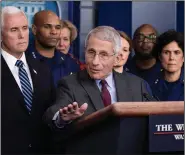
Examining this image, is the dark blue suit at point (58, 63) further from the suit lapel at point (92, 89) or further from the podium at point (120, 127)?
the podium at point (120, 127)

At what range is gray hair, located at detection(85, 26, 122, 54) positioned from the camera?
3.14m

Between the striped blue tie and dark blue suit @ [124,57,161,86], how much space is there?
590mm

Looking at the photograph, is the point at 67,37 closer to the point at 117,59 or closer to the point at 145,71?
the point at 117,59

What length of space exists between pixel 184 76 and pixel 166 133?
0.58 metres

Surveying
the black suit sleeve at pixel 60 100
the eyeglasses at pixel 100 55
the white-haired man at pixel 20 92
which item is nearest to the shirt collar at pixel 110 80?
the eyeglasses at pixel 100 55

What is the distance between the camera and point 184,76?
3.38 m

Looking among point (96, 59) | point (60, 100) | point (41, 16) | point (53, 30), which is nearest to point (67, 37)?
point (53, 30)

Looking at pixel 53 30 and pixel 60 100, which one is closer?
pixel 60 100

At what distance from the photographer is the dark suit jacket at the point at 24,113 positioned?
122 inches

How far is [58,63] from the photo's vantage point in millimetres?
3262

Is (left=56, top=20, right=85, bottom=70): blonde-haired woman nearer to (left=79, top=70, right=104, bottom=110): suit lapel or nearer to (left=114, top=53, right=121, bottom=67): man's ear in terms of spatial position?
(left=79, top=70, right=104, bottom=110): suit lapel

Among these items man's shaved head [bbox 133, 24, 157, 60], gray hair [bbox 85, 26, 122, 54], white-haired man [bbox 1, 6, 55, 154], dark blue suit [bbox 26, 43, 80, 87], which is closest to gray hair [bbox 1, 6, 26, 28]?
white-haired man [bbox 1, 6, 55, 154]

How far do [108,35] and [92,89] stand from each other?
32 centimetres

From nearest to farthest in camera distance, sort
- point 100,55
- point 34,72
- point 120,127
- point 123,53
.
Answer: point 120,127
point 100,55
point 34,72
point 123,53
